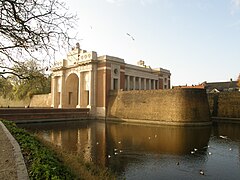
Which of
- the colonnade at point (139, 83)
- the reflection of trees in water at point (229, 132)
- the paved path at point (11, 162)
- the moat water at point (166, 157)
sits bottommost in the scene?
the moat water at point (166, 157)

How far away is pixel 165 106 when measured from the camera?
31297 mm

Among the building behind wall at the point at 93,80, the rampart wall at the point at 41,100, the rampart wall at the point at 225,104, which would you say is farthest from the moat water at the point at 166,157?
the rampart wall at the point at 41,100

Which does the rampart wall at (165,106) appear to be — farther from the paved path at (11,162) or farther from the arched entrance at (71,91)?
the paved path at (11,162)

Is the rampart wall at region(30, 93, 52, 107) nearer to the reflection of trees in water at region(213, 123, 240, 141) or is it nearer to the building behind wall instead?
the building behind wall

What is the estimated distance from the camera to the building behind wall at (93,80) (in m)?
39.1

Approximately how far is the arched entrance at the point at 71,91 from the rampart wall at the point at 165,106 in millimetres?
14912

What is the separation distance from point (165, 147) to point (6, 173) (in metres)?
→ 12.3

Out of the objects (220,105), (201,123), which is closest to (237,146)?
(201,123)

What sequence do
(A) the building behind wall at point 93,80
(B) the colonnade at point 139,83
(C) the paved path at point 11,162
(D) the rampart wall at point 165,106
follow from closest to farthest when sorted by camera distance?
(C) the paved path at point 11,162 < (D) the rampart wall at point 165,106 < (A) the building behind wall at point 93,80 < (B) the colonnade at point 139,83

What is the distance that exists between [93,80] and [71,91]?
10.9 metres

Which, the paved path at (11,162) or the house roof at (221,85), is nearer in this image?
the paved path at (11,162)

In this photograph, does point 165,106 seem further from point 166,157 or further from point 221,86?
point 221,86

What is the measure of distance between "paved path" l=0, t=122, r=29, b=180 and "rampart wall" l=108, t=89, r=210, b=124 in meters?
24.2

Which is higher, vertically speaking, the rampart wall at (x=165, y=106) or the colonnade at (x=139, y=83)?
the colonnade at (x=139, y=83)
